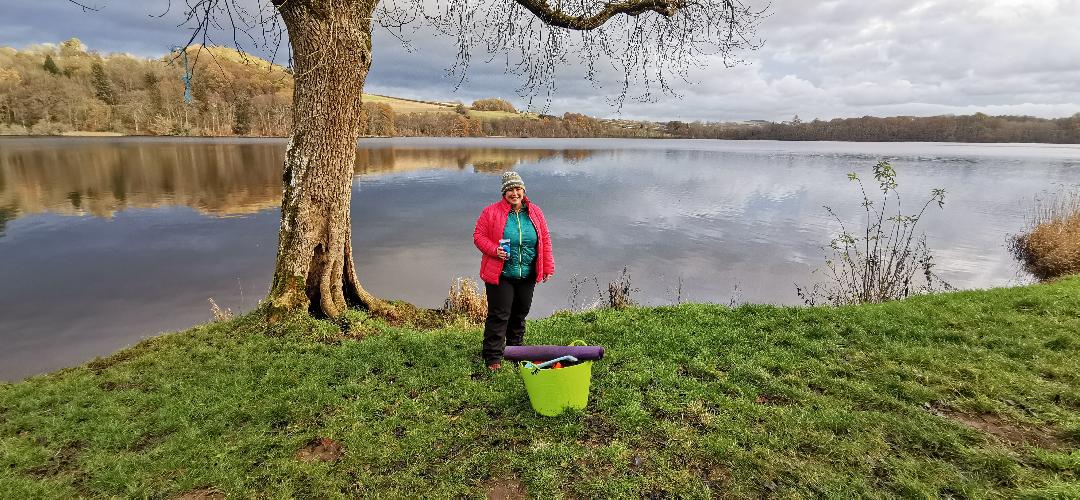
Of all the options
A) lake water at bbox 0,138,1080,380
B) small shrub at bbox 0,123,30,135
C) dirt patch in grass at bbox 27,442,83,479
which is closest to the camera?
dirt patch in grass at bbox 27,442,83,479

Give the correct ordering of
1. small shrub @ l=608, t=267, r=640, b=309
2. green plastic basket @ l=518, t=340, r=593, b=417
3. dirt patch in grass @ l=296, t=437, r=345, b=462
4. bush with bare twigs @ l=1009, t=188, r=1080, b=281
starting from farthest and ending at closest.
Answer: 1. bush with bare twigs @ l=1009, t=188, r=1080, b=281
2. small shrub @ l=608, t=267, r=640, b=309
3. green plastic basket @ l=518, t=340, r=593, b=417
4. dirt patch in grass @ l=296, t=437, r=345, b=462

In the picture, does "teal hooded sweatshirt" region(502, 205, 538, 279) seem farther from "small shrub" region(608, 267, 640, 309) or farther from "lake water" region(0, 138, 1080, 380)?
"lake water" region(0, 138, 1080, 380)

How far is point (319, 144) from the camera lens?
6.22 meters

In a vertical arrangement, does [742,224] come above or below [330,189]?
below

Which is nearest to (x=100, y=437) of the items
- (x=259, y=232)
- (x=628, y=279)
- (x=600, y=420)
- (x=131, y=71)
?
(x=600, y=420)

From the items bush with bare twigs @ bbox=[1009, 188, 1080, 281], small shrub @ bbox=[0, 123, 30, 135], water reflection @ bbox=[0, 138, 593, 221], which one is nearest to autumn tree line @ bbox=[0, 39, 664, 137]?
small shrub @ bbox=[0, 123, 30, 135]

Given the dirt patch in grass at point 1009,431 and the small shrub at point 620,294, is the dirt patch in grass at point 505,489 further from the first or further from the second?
the small shrub at point 620,294

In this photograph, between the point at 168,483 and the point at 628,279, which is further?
the point at 628,279

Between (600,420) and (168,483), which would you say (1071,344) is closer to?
(600,420)

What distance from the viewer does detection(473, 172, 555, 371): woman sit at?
4.95m

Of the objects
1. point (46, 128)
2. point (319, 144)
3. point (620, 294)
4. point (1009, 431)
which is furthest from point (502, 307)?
point (46, 128)

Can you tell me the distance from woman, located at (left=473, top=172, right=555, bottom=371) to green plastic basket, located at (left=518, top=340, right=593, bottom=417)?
1102mm

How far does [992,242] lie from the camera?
18.3m

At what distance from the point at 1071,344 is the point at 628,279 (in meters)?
9.13
